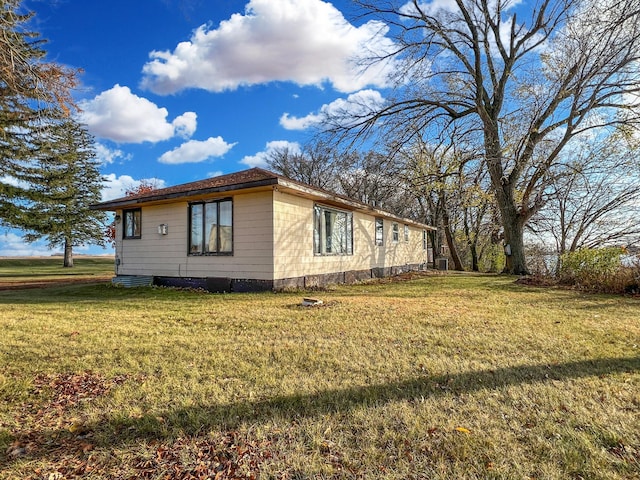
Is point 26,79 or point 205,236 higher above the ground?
point 26,79

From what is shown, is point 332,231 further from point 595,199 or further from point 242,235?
point 595,199

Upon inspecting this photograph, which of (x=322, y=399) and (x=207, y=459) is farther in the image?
(x=322, y=399)

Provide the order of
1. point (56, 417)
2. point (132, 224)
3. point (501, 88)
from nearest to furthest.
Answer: point (56, 417)
point (132, 224)
point (501, 88)

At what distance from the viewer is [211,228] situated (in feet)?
32.3

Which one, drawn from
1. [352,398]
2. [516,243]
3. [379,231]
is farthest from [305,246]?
[516,243]

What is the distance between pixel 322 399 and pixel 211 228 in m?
7.96

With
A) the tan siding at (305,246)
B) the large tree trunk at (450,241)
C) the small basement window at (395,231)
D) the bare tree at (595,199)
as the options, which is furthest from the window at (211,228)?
the large tree trunk at (450,241)

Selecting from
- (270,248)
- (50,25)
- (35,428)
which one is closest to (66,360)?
(35,428)

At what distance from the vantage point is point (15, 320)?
5656 mm

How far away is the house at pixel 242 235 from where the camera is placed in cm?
896

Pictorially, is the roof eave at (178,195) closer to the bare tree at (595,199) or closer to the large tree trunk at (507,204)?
the large tree trunk at (507,204)

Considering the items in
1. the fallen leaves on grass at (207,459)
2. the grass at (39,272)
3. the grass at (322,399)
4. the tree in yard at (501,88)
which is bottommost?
the fallen leaves on grass at (207,459)

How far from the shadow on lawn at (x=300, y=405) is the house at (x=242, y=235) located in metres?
6.01

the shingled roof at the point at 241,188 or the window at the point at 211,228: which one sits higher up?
the shingled roof at the point at 241,188
